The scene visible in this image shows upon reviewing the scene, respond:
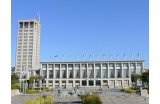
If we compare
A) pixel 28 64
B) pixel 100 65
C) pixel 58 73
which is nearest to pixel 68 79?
pixel 58 73

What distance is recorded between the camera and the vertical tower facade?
107m

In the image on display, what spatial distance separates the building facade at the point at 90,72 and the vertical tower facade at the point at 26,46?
60.8 ft

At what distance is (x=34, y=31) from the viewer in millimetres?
109312

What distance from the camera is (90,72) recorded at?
88.4 metres

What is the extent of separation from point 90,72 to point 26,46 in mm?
32311

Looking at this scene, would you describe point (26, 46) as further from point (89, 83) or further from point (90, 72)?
point (89, 83)

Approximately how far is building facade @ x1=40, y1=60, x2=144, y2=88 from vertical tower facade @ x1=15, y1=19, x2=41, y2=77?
60.8ft

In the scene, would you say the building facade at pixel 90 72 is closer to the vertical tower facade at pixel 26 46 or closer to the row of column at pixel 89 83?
the row of column at pixel 89 83

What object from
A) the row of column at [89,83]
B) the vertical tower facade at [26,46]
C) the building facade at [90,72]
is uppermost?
the vertical tower facade at [26,46]

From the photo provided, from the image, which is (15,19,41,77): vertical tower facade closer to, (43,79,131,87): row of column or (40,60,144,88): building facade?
(40,60,144,88): building facade

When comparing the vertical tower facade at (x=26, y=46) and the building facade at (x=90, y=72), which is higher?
the vertical tower facade at (x=26, y=46)

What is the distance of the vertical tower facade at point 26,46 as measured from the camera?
107 meters

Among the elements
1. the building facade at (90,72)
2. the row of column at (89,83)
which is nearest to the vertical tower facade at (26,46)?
the building facade at (90,72)
